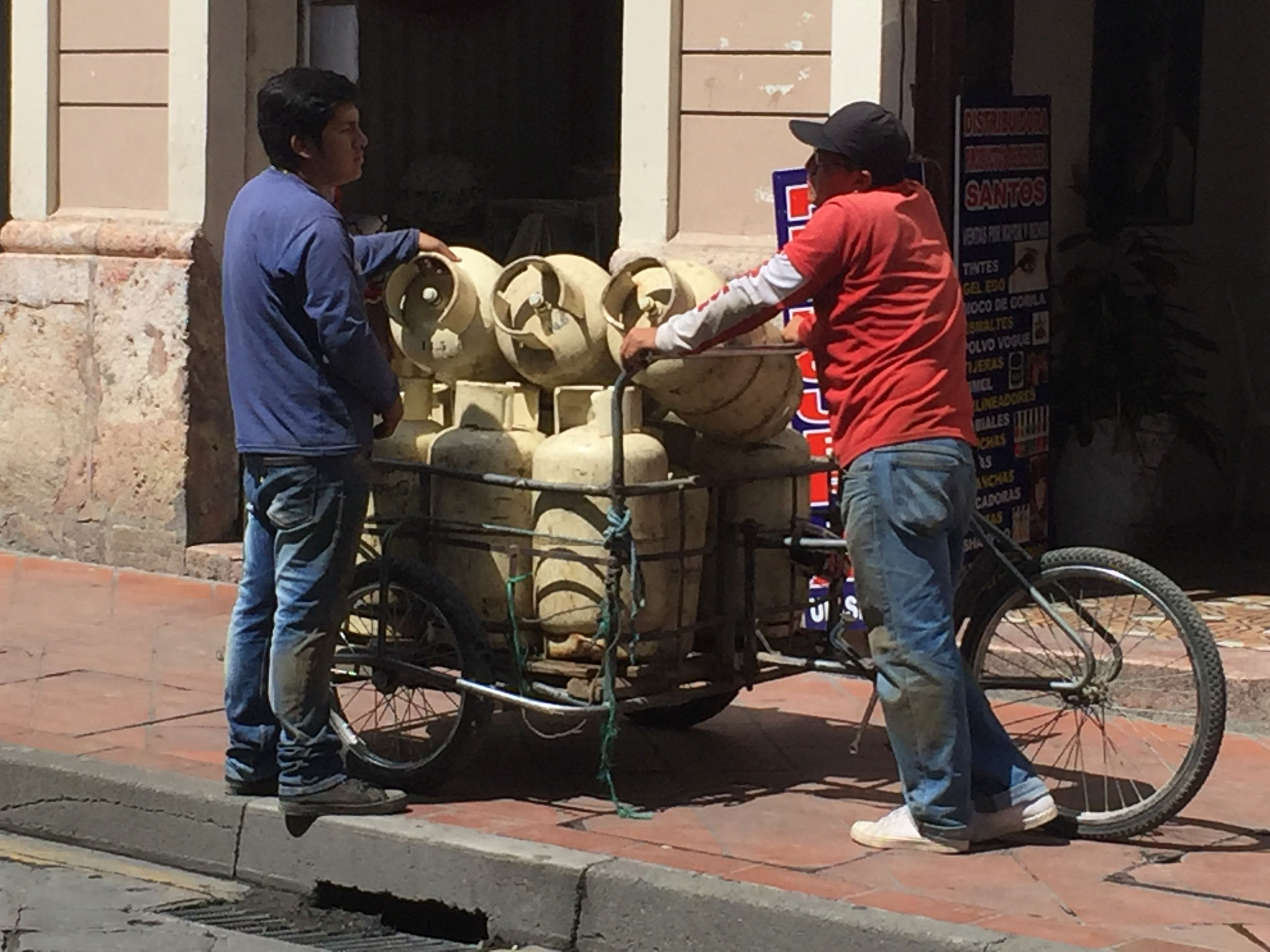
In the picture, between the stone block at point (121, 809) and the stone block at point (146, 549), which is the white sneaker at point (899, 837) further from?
the stone block at point (146, 549)

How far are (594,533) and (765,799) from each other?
89 cm

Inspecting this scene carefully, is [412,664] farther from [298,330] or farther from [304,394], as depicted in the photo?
[298,330]

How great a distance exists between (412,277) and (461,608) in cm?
92

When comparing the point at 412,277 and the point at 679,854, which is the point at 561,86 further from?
the point at 679,854

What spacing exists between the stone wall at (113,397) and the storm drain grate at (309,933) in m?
4.28

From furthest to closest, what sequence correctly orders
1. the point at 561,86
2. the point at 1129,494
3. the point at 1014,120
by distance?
the point at 561,86 → the point at 1129,494 → the point at 1014,120

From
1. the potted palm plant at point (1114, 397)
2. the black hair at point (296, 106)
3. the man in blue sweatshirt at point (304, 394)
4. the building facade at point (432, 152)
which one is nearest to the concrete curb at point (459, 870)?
the man in blue sweatshirt at point (304, 394)

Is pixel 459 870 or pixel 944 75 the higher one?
pixel 944 75

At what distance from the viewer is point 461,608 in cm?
A: 576

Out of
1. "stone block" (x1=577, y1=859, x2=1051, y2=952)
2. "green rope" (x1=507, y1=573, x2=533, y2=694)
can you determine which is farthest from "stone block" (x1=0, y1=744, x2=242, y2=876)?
"stone block" (x1=577, y1=859, x2=1051, y2=952)

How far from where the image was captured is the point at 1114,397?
30.4 feet

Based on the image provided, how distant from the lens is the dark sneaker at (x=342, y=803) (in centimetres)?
552

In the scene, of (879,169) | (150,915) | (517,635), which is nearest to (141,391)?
(517,635)

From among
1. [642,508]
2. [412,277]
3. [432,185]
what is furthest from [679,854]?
[432,185]
